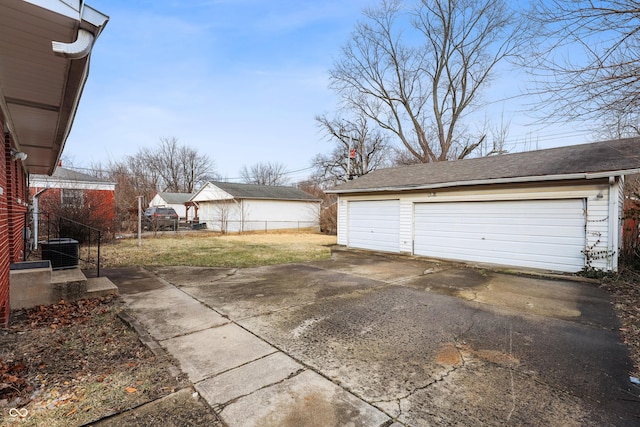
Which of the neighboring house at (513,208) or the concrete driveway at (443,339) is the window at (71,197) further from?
the neighboring house at (513,208)

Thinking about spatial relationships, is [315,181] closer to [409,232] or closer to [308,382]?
[409,232]

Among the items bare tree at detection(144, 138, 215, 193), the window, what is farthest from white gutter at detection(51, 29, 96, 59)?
bare tree at detection(144, 138, 215, 193)

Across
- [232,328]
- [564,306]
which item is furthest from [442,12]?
[232,328]

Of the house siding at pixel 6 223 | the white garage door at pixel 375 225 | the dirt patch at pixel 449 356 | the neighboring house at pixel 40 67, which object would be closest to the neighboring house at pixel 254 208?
the white garage door at pixel 375 225

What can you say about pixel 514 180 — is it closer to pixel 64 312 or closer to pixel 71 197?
pixel 64 312

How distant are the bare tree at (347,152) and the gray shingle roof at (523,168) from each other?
16.6 metres

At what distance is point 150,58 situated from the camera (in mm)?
10445

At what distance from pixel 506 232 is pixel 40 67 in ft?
32.6

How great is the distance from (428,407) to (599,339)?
2.94 meters

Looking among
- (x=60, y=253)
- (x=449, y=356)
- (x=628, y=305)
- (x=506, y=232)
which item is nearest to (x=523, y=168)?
(x=506, y=232)

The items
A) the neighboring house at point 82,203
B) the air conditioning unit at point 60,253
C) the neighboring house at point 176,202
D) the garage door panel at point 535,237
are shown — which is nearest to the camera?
the air conditioning unit at point 60,253

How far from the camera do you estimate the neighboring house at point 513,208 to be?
23.4 ft

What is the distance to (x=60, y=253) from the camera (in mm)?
6316

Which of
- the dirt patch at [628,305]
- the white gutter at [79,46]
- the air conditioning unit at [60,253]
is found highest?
the white gutter at [79,46]
